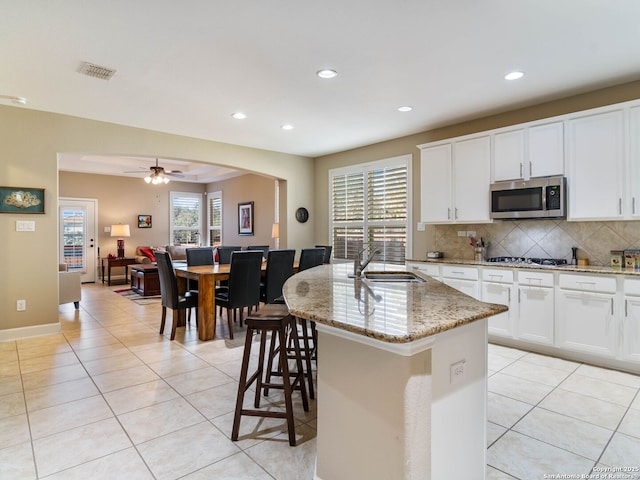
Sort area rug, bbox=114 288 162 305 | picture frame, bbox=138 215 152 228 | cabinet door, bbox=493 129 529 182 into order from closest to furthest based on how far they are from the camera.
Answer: cabinet door, bbox=493 129 529 182
area rug, bbox=114 288 162 305
picture frame, bbox=138 215 152 228

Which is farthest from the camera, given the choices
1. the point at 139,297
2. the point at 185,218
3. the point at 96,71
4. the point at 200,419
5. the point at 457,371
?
the point at 185,218

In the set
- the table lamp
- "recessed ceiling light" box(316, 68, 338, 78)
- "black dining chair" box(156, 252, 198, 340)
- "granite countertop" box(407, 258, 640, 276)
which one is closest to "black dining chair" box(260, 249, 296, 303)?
"black dining chair" box(156, 252, 198, 340)

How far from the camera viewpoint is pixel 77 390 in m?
2.85

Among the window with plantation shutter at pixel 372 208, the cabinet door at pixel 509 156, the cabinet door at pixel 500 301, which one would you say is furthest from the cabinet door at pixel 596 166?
the window with plantation shutter at pixel 372 208

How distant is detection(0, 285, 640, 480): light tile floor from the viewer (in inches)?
75.7

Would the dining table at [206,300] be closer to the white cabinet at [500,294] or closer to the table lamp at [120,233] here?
the white cabinet at [500,294]

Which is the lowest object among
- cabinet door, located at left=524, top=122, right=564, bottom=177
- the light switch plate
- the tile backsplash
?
the tile backsplash

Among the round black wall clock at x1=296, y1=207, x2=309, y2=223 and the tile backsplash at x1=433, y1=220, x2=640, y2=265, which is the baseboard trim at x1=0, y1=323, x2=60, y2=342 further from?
the tile backsplash at x1=433, y1=220, x2=640, y2=265

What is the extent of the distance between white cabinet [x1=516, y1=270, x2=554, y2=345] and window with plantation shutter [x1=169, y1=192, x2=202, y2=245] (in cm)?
903

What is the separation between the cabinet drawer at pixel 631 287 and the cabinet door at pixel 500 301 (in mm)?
931

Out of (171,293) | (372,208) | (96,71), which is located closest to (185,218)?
(372,208)

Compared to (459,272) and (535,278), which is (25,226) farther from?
(535,278)

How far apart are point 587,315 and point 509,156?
1.79m

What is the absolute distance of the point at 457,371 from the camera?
153cm
